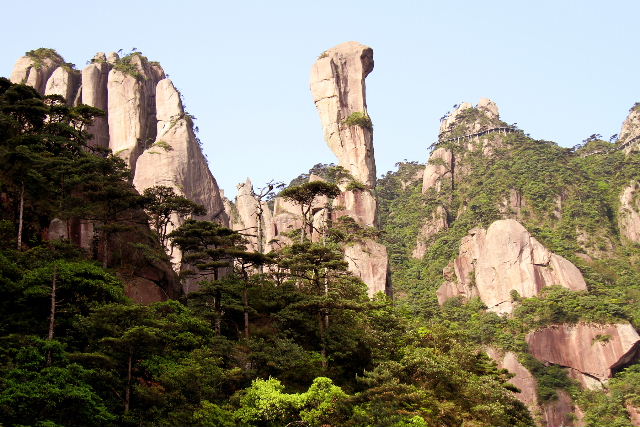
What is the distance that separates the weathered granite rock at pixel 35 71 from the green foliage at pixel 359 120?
22.7 meters

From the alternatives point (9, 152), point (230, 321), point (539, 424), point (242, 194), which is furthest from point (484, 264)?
point (9, 152)

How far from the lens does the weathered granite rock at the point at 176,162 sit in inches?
1638

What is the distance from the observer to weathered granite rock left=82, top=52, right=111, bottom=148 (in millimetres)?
46219

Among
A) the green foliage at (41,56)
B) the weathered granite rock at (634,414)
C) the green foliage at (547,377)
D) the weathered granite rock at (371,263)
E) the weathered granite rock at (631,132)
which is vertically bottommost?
the weathered granite rock at (634,414)

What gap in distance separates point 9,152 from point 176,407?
11.7 meters

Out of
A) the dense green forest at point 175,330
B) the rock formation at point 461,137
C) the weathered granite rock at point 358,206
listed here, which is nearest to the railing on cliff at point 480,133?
the rock formation at point 461,137

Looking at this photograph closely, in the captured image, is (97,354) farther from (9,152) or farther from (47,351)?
(9,152)

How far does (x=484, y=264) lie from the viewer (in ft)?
215

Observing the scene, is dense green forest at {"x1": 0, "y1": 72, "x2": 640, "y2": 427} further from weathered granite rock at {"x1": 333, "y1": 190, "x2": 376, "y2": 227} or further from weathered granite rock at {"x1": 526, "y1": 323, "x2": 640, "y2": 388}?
weathered granite rock at {"x1": 526, "y1": 323, "x2": 640, "y2": 388}

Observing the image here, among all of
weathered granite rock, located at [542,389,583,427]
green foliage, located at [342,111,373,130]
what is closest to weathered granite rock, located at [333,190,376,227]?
green foliage, located at [342,111,373,130]

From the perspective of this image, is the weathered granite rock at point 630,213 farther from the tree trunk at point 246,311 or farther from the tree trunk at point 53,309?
the tree trunk at point 53,309

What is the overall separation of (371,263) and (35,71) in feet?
88.9

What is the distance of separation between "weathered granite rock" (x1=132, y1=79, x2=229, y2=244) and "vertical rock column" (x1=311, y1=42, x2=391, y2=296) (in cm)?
1060

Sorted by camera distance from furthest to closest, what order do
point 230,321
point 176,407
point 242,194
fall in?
point 242,194 → point 230,321 → point 176,407
